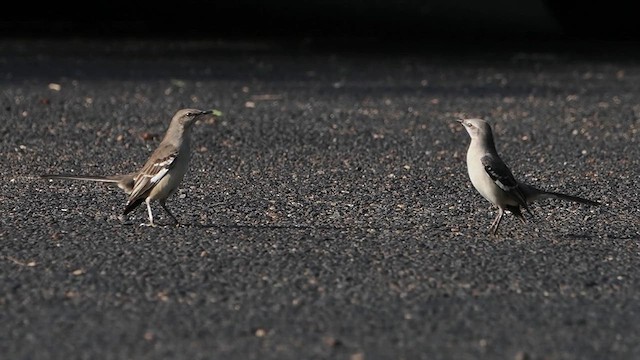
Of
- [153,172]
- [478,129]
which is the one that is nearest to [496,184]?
[478,129]

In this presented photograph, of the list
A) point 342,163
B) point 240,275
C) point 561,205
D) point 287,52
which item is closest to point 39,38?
point 287,52

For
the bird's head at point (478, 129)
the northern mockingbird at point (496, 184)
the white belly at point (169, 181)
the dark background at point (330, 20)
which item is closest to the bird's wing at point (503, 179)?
the northern mockingbird at point (496, 184)

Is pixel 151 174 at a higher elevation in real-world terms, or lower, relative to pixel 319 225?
higher

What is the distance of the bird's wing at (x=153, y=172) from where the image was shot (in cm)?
851

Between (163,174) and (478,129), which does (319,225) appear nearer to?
(163,174)

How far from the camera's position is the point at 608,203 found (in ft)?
32.0

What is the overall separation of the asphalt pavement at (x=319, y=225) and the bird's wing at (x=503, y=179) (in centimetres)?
29

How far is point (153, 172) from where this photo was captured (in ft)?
28.0

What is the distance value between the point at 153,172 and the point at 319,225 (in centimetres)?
118

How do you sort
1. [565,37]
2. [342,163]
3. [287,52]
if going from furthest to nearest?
[565,37] → [287,52] → [342,163]

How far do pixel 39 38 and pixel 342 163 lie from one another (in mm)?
11803

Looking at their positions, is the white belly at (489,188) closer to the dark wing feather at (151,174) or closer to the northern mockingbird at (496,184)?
the northern mockingbird at (496,184)

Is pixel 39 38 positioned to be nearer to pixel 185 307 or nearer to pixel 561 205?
pixel 561 205

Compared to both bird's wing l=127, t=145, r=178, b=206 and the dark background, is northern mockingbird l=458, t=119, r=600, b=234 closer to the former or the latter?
bird's wing l=127, t=145, r=178, b=206
